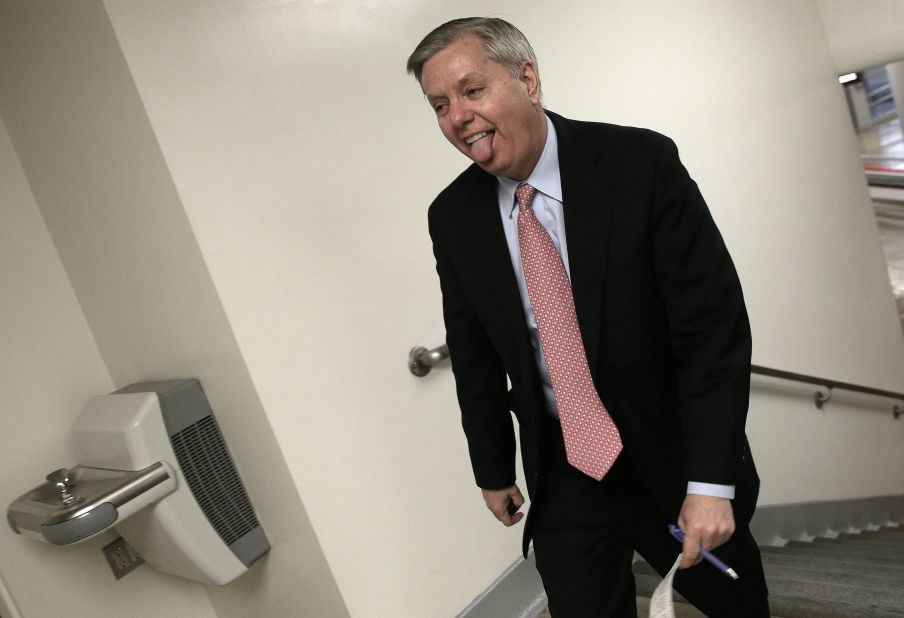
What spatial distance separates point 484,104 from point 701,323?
1.82ft

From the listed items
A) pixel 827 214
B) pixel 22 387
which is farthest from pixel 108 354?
pixel 827 214

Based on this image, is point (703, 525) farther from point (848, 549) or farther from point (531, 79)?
point (848, 549)

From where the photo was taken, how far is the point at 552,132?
67.6 inches

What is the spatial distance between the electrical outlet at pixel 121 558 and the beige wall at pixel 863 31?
4.82 metres

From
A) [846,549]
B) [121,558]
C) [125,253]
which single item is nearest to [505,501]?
[125,253]

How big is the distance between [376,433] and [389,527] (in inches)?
10.8

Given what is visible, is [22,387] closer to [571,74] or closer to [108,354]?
[108,354]

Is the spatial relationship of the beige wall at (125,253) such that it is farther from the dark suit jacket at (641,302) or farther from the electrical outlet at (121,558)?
the dark suit jacket at (641,302)

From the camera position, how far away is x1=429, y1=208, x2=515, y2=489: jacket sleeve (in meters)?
1.87

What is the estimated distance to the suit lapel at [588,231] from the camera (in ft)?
5.26

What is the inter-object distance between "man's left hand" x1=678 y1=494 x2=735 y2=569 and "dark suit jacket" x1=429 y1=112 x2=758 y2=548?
0.15ft

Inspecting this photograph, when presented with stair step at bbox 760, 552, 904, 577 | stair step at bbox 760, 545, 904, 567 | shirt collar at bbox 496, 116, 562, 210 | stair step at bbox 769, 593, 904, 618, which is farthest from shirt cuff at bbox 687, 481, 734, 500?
stair step at bbox 760, 545, 904, 567

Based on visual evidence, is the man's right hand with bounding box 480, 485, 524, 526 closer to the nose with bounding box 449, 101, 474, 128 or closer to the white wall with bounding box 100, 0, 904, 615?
the white wall with bounding box 100, 0, 904, 615

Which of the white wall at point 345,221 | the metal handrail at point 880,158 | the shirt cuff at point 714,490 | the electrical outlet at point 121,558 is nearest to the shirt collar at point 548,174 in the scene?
the shirt cuff at point 714,490
